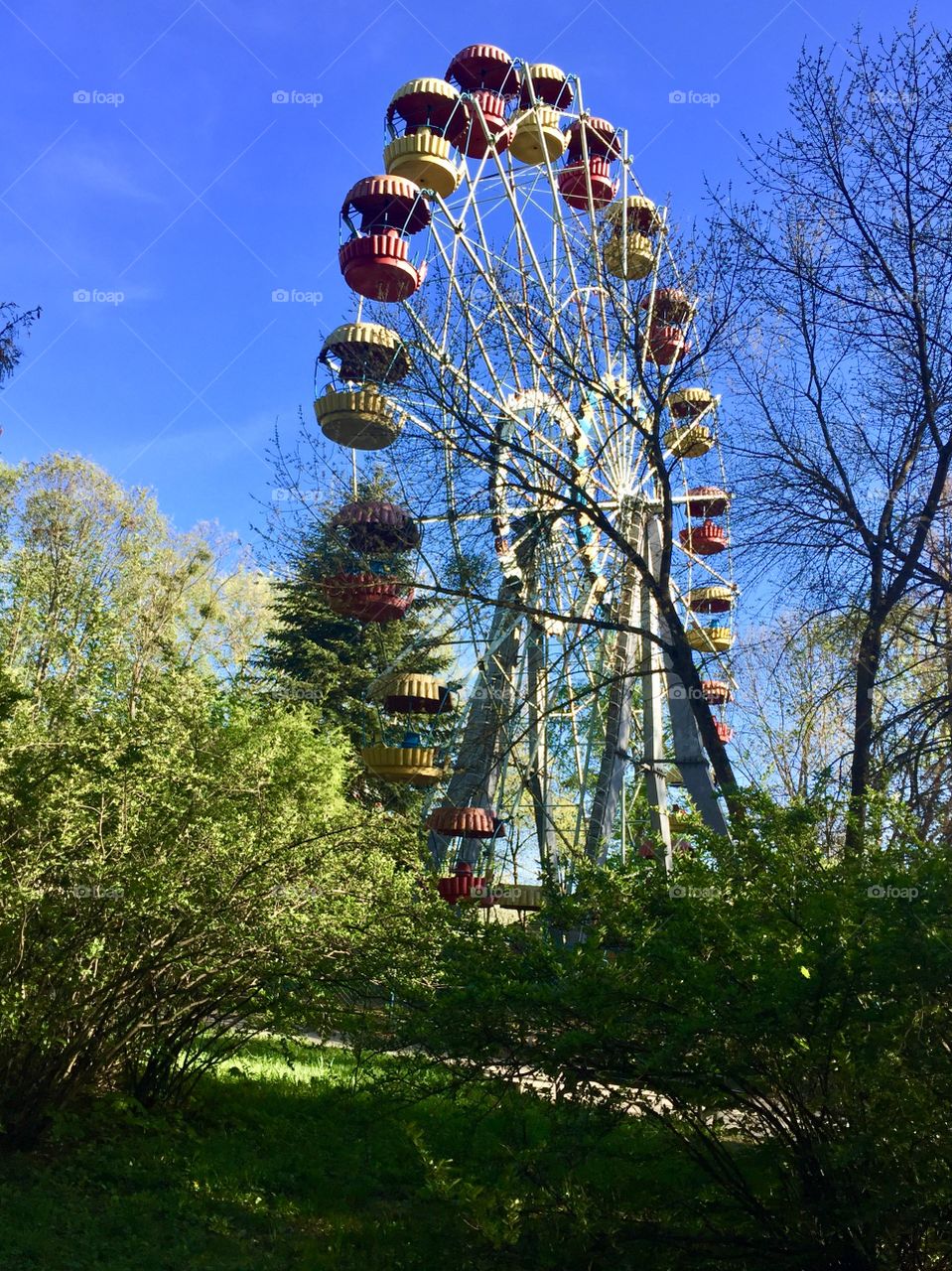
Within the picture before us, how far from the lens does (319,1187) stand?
632 cm

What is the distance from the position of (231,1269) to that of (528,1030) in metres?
1.84

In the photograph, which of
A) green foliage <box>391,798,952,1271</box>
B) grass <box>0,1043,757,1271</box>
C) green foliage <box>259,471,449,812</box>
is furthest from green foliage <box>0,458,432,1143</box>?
green foliage <box>259,471,449,812</box>

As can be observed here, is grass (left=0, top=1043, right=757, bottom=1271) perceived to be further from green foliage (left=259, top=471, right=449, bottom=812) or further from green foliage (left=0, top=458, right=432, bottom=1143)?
green foliage (left=259, top=471, right=449, bottom=812)

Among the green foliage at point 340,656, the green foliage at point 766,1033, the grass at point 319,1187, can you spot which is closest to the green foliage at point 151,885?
the grass at point 319,1187

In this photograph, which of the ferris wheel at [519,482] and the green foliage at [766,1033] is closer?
the green foliage at [766,1033]

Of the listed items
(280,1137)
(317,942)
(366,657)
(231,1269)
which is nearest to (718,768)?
(317,942)

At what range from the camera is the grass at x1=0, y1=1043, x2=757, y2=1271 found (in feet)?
14.3

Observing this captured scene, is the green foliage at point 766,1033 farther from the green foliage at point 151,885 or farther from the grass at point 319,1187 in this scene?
the green foliage at point 151,885

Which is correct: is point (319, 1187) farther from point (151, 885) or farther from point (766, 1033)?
point (766, 1033)

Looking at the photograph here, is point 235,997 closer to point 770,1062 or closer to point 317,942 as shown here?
point 317,942

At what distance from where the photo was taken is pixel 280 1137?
7211mm

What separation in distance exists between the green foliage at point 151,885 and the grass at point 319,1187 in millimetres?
513

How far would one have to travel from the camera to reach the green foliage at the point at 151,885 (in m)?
5.92

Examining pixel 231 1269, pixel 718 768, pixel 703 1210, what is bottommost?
pixel 231 1269
